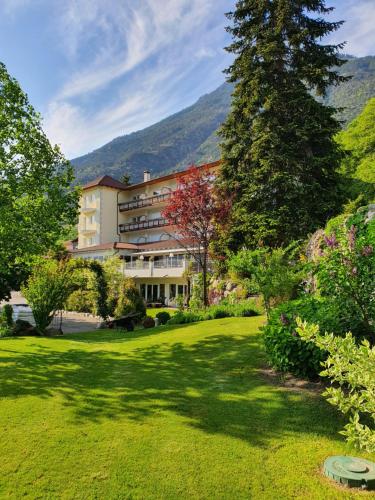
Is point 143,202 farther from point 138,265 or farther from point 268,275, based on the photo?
point 268,275

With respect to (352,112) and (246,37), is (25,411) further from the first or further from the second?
(352,112)

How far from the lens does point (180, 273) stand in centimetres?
3762

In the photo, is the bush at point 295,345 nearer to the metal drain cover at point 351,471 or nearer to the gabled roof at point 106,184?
the metal drain cover at point 351,471

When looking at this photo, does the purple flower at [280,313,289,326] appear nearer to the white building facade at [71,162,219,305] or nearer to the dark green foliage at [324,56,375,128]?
the white building facade at [71,162,219,305]

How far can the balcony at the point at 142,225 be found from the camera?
48659mm

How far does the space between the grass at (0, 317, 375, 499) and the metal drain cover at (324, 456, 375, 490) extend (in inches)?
5.0

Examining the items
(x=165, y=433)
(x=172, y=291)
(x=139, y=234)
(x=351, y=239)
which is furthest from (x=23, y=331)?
(x=139, y=234)

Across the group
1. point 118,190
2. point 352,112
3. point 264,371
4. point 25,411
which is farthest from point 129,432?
point 352,112

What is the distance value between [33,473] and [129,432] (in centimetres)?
145

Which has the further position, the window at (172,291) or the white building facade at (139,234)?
the window at (172,291)

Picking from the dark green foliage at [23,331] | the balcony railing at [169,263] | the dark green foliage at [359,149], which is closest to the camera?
the dark green foliage at [23,331]

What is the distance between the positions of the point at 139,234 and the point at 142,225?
246 centimetres

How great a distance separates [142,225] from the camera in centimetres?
5181

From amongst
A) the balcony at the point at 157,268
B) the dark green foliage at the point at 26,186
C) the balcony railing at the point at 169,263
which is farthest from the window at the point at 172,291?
the dark green foliage at the point at 26,186
